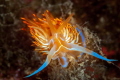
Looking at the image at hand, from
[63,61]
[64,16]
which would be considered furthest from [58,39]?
[64,16]

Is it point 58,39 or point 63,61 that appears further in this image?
point 63,61

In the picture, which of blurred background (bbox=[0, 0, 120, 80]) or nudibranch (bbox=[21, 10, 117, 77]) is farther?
blurred background (bbox=[0, 0, 120, 80])

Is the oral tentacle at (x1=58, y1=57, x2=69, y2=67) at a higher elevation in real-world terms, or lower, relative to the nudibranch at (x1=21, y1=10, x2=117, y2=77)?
lower

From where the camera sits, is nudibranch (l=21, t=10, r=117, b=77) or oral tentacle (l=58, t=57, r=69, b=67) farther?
oral tentacle (l=58, t=57, r=69, b=67)

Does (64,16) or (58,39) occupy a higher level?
(64,16)

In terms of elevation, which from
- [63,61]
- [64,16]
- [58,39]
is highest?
[64,16]

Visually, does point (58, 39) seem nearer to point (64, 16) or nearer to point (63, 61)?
point (63, 61)

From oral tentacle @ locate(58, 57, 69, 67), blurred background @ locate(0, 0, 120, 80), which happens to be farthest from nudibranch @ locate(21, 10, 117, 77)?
blurred background @ locate(0, 0, 120, 80)

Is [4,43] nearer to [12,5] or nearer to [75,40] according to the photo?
[12,5]

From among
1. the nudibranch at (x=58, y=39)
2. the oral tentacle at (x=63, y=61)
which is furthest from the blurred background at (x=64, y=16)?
the nudibranch at (x=58, y=39)

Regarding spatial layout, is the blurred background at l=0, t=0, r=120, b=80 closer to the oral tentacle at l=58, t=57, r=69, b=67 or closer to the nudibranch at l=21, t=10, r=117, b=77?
the oral tentacle at l=58, t=57, r=69, b=67
